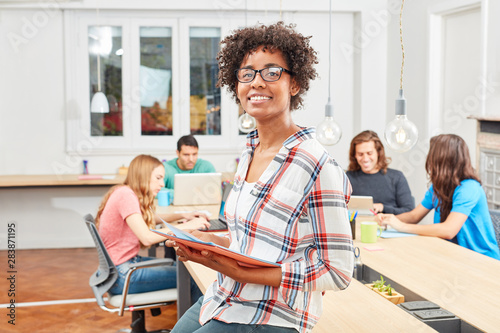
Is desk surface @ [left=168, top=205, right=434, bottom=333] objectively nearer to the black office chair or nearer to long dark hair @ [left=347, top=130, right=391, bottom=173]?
the black office chair

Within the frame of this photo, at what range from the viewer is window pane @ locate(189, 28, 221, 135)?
649 cm

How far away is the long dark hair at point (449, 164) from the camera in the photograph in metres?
3.29

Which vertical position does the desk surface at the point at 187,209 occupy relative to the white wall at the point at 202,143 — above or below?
below

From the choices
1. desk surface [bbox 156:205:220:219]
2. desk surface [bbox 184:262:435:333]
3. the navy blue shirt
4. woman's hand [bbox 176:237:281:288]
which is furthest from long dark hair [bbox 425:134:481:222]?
woman's hand [bbox 176:237:281:288]

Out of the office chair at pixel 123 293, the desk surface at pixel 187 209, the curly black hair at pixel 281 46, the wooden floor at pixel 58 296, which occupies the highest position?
the curly black hair at pixel 281 46

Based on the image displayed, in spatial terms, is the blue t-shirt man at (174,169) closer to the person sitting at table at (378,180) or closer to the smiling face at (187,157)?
the smiling face at (187,157)

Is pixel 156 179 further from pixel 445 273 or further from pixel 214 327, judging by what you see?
pixel 214 327

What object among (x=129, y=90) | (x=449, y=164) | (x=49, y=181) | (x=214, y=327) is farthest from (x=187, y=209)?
(x=214, y=327)

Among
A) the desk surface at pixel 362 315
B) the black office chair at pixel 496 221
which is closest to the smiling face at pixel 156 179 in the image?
the desk surface at pixel 362 315

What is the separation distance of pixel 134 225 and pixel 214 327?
192cm

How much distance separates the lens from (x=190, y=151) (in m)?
5.11

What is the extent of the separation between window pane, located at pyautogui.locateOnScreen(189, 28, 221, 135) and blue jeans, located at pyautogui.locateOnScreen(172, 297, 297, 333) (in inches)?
198

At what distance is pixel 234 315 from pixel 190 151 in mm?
3705

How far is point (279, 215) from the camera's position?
4.59 ft
